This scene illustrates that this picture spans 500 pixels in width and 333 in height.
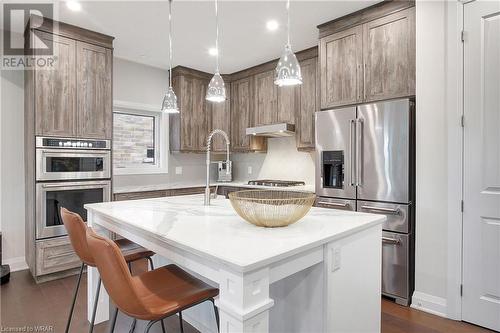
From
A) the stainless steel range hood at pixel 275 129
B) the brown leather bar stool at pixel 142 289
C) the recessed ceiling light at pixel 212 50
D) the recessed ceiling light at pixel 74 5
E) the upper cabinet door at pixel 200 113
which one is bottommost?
the brown leather bar stool at pixel 142 289

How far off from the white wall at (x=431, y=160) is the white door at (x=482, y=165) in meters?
0.15

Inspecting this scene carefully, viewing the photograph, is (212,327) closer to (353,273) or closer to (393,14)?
(353,273)

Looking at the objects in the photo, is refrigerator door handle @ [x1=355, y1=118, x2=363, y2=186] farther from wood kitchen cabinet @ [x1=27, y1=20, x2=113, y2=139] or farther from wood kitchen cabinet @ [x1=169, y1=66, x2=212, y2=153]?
wood kitchen cabinet @ [x1=27, y1=20, x2=113, y2=139]

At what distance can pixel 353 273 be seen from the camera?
1.50m

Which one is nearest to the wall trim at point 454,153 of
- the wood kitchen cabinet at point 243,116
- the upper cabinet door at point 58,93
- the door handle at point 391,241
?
the door handle at point 391,241

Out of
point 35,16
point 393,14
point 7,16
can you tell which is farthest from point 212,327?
point 7,16

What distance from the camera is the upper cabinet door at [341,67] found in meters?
2.94

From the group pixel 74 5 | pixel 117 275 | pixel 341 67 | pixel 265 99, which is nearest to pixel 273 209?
pixel 117 275

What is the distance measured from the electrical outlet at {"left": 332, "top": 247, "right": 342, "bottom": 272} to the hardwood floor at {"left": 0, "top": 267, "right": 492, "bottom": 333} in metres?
1.21

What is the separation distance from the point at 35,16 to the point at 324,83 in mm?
2988

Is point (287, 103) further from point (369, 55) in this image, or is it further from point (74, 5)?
point (74, 5)

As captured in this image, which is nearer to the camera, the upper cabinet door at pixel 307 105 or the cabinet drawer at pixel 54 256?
the cabinet drawer at pixel 54 256

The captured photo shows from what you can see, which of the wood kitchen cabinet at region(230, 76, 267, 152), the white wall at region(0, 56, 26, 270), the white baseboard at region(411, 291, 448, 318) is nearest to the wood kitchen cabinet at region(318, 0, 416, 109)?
the wood kitchen cabinet at region(230, 76, 267, 152)

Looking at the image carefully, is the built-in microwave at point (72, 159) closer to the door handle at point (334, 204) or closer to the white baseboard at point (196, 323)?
the white baseboard at point (196, 323)
